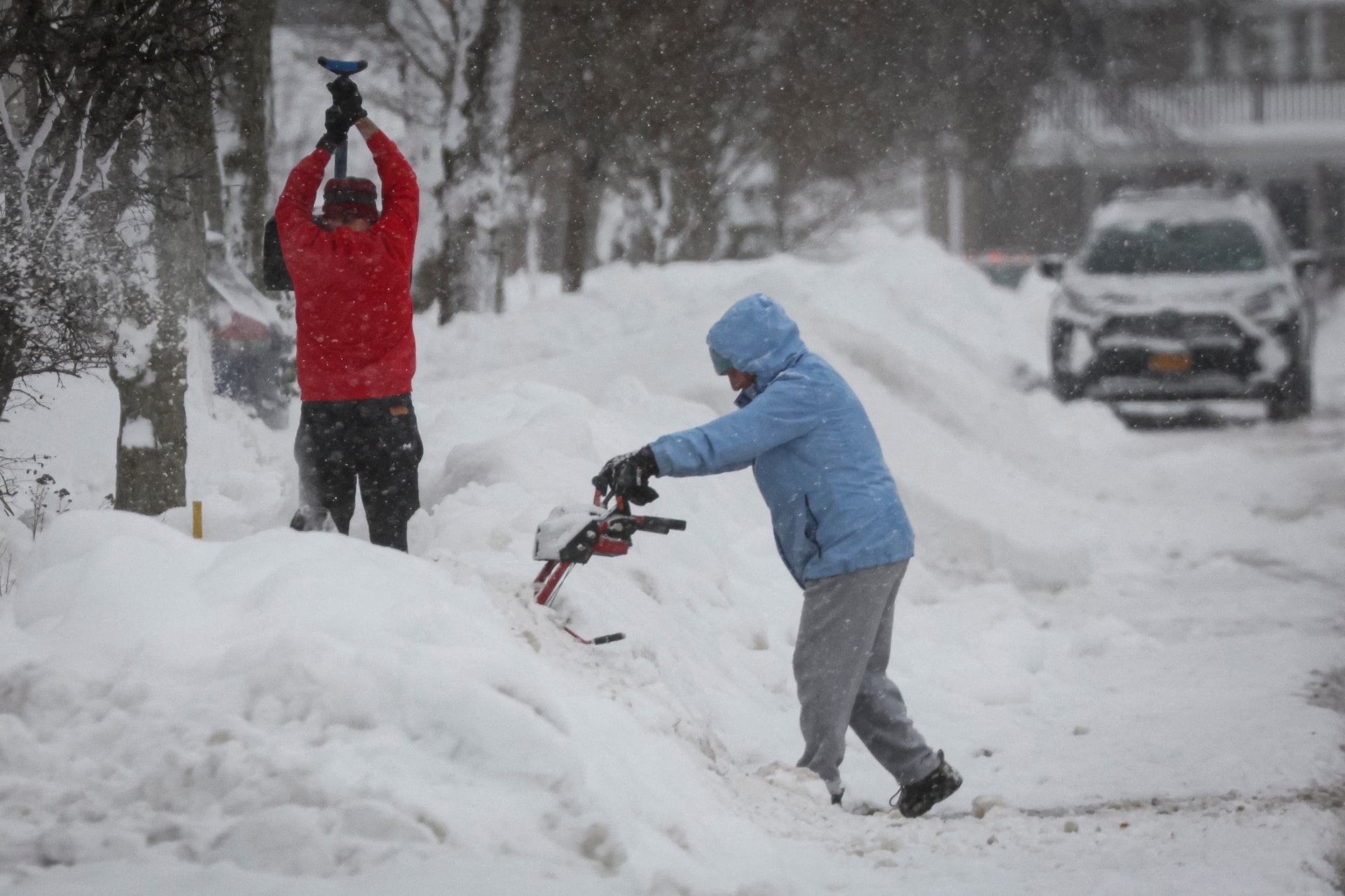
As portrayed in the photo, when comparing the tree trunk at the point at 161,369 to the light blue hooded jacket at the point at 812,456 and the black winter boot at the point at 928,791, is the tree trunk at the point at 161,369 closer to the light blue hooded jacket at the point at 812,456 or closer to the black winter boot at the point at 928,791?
→ the light blue hooded jacket at the point at 812,456

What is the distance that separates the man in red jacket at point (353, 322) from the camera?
15.5 ft

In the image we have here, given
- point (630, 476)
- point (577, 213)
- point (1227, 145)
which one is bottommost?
point (630, 476)

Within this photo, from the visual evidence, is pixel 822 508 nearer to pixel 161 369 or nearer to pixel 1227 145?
pixel 161 369

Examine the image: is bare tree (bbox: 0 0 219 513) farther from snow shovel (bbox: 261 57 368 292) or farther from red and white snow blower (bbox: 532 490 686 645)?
red and white snow blower (bbox: 532 490 686 645)

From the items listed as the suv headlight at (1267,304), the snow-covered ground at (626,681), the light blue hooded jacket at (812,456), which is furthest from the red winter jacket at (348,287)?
the suv headlight at (1267,304)

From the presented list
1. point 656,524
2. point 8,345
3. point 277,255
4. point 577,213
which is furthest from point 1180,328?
point 8,345

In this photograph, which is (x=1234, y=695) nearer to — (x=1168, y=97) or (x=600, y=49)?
(x=600, y=49)

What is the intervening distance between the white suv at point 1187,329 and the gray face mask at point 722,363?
904 centimetres

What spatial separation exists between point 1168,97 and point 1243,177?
113 inches

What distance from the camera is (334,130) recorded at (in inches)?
187

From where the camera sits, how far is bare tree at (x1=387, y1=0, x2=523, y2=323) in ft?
43.0

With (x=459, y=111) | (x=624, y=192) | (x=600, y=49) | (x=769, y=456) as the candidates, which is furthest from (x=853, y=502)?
(x=624, y=192)

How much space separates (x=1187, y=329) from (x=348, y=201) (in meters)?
9.50

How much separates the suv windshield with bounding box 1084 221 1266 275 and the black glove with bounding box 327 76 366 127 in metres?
9.86
